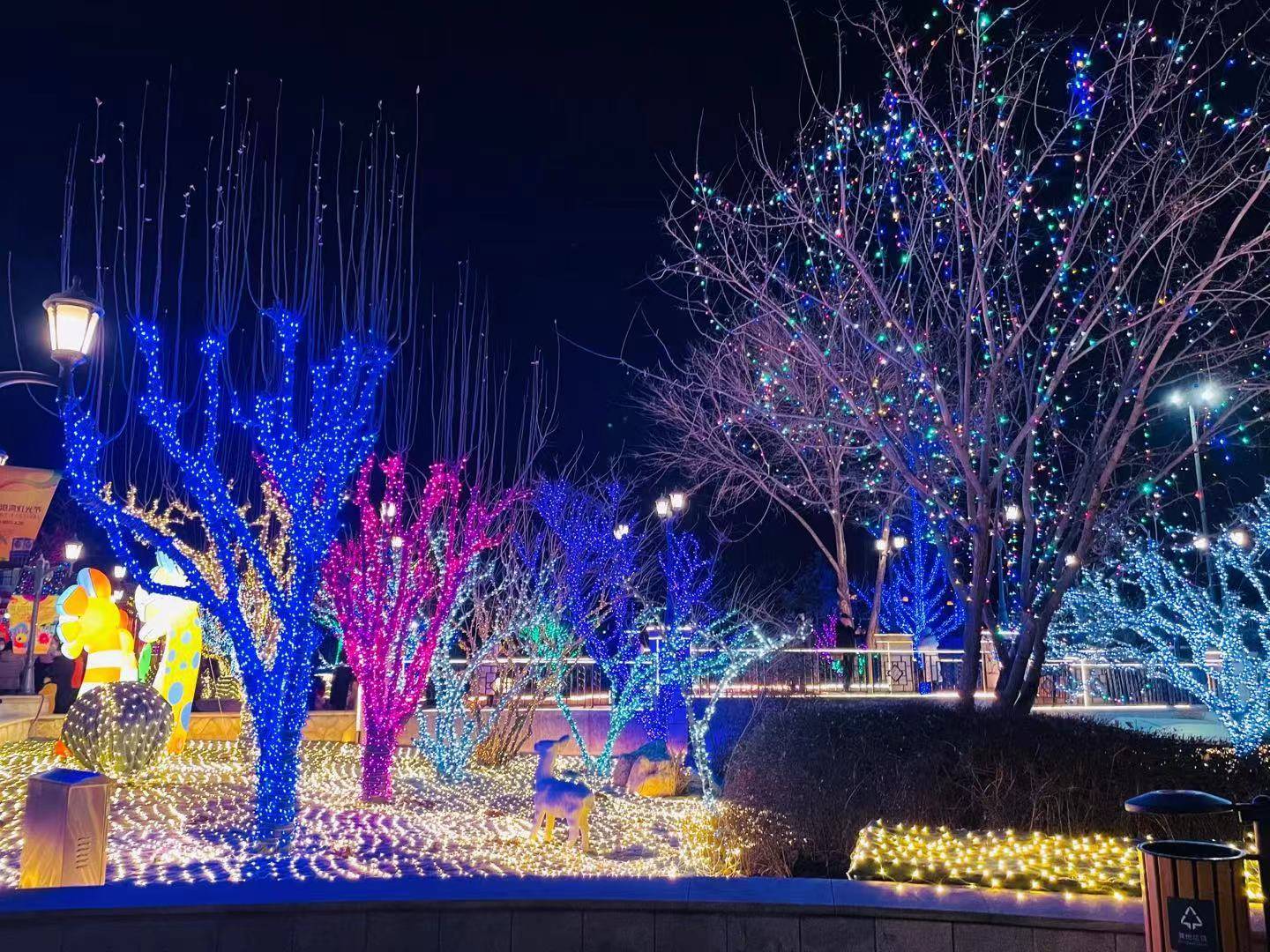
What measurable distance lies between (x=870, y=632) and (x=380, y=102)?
14769 mm

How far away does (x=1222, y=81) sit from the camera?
26.0 ft

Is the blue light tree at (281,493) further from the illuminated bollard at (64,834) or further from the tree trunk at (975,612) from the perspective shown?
the tree trunk at (975,612)

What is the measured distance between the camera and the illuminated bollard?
565 cm

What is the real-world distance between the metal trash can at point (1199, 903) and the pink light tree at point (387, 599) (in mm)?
7821

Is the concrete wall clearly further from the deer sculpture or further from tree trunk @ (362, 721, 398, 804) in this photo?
tree trunk @ (362, 721, 398, 804)

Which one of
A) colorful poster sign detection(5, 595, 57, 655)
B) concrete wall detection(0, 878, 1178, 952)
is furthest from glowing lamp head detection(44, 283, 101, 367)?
colorful poster sign detection(5, 595, 57, 655)

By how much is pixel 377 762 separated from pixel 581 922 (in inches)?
237

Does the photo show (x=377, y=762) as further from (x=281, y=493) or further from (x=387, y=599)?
(x=281, y=493)

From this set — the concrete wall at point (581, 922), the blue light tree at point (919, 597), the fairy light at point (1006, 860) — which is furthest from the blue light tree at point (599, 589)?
the concrete wall at point (581, 922)

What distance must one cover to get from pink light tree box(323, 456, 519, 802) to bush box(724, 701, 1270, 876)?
4376 mm

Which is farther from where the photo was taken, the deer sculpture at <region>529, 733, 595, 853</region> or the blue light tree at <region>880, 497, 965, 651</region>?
the blue light tree at <region>880, 497, 965, 651</region>

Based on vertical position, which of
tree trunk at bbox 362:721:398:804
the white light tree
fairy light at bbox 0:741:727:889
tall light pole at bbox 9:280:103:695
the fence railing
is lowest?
fairy light at bbox 0:741:727:889

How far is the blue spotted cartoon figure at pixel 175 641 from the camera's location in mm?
12367

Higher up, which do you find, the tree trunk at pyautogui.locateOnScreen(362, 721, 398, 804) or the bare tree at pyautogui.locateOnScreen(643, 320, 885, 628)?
the bare tree at pyautogui.locateOnScreen(643, 320, 885, 628)
